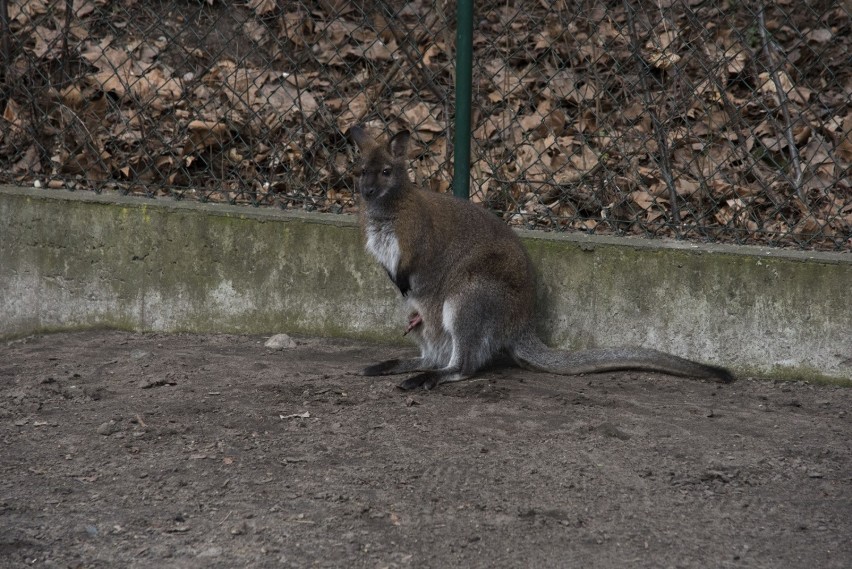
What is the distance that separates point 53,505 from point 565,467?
5.82 ft

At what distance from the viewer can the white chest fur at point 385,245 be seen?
16.9ft

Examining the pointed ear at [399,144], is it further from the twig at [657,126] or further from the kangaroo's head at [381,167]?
the twig at [657,126]

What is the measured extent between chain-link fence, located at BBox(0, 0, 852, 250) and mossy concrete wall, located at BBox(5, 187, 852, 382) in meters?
0.27

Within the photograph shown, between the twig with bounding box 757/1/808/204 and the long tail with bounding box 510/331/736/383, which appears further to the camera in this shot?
the twig with bounding box 757/1/808/204

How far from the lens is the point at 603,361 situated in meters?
5.12

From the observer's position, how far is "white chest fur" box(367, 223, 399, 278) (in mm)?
5148

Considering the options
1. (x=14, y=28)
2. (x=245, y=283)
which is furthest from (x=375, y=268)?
(x=14, y=28)

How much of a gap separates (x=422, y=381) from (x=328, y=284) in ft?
3.29

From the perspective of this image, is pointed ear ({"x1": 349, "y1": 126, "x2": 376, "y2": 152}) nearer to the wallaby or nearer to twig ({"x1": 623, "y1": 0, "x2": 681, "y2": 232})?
the wallaby

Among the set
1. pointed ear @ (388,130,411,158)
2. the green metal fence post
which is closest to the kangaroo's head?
pointed ear @ (388,130,411,158)

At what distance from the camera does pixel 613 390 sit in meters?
4.94

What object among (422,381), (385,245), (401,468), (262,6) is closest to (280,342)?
(385,245)

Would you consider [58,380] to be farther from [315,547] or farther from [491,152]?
[491,152]

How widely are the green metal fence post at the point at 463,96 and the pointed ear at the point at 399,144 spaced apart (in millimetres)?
486
